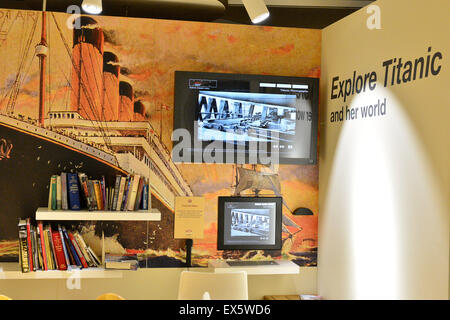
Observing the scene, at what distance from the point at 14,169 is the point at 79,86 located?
867 mm

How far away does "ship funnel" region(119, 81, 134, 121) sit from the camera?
14.8 ft

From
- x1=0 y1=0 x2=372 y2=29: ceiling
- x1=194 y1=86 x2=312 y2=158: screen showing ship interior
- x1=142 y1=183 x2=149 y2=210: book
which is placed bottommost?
x1=142 y1=183 x2=149 y2=210: book

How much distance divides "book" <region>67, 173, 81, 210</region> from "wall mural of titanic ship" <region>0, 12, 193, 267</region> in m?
0.19

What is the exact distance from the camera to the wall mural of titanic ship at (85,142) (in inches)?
171

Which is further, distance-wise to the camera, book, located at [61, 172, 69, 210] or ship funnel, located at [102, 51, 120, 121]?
ship funnel, located at [102, 51, 120, 121]

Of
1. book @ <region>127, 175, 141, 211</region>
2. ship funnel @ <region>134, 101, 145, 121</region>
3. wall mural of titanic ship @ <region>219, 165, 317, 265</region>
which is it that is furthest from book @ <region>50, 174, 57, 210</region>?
wall mural of titanic ship @ <region>219, 165, 317, 265</region>

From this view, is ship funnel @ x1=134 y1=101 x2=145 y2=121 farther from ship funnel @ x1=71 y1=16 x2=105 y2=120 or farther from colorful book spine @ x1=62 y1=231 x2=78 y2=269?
colorful book spine @ x1=62 y1=231 x2=78 y2=269

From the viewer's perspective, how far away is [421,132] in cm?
324

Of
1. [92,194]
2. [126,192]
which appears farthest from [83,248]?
[126,192]

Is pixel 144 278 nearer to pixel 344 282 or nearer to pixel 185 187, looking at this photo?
pixel 185 187

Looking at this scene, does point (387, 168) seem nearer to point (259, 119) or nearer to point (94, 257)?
point (259, 119)

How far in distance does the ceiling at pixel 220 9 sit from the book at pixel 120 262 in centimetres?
223

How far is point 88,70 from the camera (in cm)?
446
